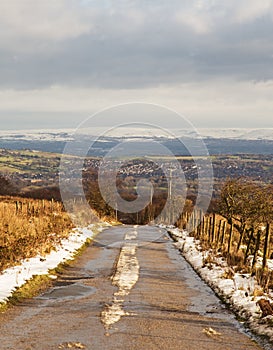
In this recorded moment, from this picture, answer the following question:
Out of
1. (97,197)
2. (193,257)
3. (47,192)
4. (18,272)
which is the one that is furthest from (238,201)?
(47,192)

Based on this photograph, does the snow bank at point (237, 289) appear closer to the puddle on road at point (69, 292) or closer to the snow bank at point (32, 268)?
the puddle on road at point (69, 292)

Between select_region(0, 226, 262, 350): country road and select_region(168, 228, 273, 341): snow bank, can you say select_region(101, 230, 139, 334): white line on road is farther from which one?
select_region(168, 228, 273, 341): snow bank

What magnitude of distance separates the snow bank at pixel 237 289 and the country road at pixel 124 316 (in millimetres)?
422

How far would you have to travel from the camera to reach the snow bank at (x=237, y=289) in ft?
36.4

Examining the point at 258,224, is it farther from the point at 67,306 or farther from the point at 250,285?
the point at 67,306

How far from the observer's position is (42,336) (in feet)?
32.0

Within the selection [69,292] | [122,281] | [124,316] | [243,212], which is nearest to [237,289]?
[122,281]

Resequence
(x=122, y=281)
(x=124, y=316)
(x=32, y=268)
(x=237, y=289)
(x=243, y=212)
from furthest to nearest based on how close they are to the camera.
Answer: (x=243, y=212)
(x=32, y=268)
(x=122, y=281)
(x=237, y=289)
(x=124, y=316)

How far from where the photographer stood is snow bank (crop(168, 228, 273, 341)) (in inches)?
436

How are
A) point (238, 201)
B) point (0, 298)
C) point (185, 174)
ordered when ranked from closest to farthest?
1. point (0, 298)
2. point (238, 201)
3. point (185, 174)

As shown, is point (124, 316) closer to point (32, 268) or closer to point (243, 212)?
point (32, 268)

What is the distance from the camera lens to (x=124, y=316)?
11.5m

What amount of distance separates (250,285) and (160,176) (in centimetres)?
9982

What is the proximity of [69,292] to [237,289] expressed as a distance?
5.50m
